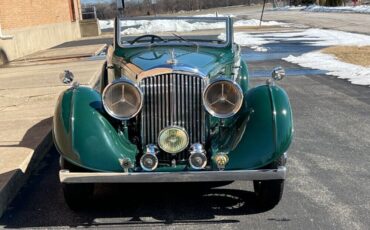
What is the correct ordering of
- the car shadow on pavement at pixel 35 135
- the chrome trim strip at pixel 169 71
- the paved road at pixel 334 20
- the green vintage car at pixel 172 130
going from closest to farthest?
the green vintage car at pixel 172 130
the chrome trim strip at pixel 169 71
the car shadow on pavement at pixel 35 135
the paved road at pixel 334 20

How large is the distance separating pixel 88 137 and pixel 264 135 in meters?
1.46

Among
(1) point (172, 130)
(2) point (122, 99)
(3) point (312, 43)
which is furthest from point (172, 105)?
(3) point (312, 43)

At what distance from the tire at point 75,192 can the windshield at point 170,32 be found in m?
1.87

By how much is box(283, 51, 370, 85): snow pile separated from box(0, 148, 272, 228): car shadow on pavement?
6838 mm

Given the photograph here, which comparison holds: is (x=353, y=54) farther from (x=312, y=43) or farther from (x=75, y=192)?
(x=75, y=192)

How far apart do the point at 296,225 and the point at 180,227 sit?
3.05 feet

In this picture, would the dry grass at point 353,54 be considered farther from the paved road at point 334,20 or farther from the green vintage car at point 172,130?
the green vintage car at point 172,130

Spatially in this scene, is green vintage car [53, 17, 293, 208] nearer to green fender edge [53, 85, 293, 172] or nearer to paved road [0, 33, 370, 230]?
green fender edge [53, 85, 293, 172]

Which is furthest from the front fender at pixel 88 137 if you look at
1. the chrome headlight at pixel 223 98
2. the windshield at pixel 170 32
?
the windshield at pixel 170 32

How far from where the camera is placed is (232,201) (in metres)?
5.07

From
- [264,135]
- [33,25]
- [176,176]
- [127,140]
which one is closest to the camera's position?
[176,176]

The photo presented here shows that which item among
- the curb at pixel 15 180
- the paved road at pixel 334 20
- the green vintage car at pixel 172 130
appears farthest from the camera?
the paved road at pixel 334 20

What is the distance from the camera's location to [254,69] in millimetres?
14570

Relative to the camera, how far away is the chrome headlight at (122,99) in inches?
187
